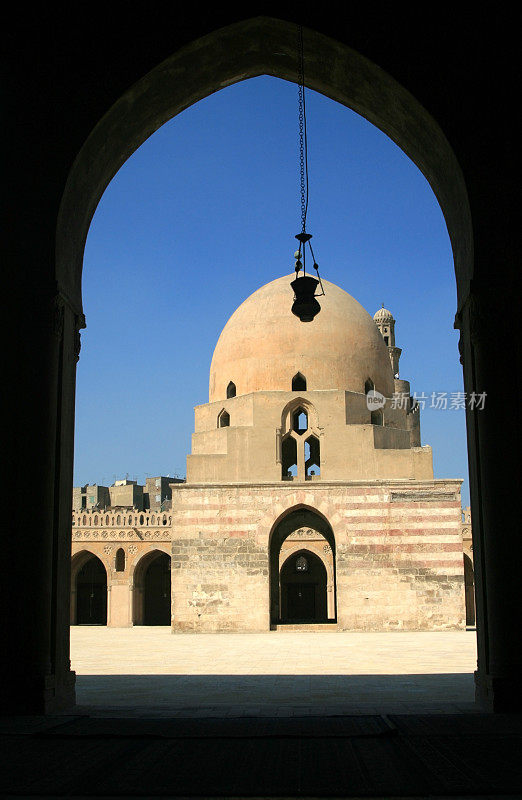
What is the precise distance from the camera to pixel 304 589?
39281 millimetres

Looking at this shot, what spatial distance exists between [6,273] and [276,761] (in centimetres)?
509

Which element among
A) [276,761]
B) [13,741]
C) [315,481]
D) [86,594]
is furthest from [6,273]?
[86,594]

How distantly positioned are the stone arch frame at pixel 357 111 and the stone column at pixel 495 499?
1 cm

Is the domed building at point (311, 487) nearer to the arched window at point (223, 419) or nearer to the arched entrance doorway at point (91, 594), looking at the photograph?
the arched window at point (223, 419)

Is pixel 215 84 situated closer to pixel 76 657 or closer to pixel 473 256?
pixel 473 256

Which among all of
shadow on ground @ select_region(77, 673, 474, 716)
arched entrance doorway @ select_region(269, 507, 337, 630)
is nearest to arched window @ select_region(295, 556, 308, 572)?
arched entrance doorway @ select_region(269, 507, 337, 630)

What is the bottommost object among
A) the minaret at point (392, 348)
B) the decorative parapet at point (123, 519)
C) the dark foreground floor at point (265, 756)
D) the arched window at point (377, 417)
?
the dark foreground floor at point (265, 756)

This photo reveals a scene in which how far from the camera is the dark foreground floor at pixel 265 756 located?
459 centimetres

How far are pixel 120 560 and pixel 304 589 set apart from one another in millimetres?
9032

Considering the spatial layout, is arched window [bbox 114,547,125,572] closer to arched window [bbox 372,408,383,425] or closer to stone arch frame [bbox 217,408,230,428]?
stone arch frame [bbox 217,408,230,428]

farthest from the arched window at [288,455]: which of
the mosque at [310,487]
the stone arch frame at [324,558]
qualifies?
the stone arch frame at [324,558]

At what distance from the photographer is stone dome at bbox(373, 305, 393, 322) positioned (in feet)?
157

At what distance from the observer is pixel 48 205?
799cm

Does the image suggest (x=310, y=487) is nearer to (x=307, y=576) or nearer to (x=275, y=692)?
(x=275, y=692)
